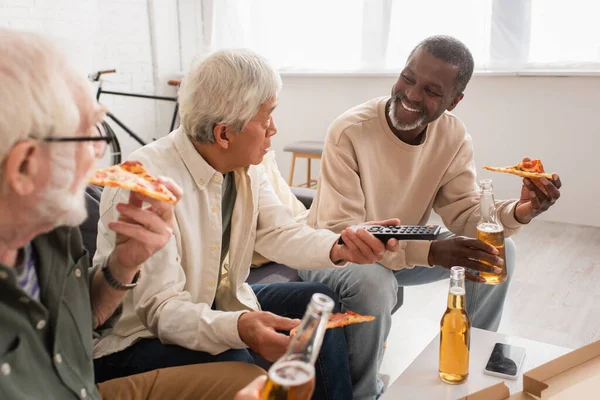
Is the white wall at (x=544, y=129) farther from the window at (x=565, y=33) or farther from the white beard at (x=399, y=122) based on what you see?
the white beard at (x=399, y=122)

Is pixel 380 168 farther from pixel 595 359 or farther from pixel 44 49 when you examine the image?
pixel 44 49

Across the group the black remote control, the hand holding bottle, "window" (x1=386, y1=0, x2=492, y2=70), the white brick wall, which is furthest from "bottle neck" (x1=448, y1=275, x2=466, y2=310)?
the white brick wall

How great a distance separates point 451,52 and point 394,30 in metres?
2.53

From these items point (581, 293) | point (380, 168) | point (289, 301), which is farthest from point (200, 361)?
point (581, 293)

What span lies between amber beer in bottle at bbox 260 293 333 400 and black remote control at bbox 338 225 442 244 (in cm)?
65

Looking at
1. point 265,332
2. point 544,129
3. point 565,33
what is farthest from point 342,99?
point 265,332

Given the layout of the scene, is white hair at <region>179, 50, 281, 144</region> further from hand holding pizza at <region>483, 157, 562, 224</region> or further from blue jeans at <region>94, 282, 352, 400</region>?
hand holding pizza at <region>483, 157, 562, 224</region>

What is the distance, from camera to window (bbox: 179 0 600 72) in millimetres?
3738

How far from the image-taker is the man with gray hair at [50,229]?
29.0 inches

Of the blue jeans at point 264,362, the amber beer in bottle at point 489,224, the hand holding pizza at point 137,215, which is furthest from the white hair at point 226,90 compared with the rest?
the amber beer in bottle at point 489,224

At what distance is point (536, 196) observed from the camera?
1.75 metres

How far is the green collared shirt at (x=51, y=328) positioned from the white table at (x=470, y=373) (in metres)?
0.64

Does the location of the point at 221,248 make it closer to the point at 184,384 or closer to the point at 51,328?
the point at 184,384

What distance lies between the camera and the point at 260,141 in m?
1.45
